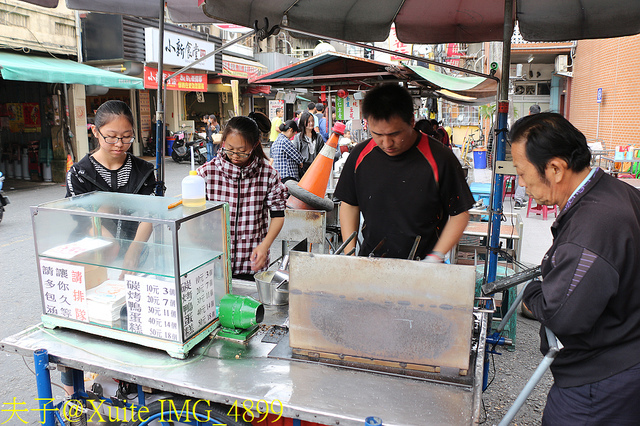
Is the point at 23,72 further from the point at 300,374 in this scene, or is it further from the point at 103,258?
the point at 300,374

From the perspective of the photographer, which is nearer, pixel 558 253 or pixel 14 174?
pixel 558 253

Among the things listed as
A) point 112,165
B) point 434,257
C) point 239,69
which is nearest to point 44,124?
point 239,69

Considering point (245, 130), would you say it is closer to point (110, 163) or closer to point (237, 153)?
point (237, 153)

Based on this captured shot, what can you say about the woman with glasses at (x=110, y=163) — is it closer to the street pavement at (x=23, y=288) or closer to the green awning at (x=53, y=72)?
the street pavement at (x=23, y=288)

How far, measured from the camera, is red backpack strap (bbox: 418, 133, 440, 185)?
7.41 feet

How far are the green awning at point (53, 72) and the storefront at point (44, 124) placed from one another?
3 centimetres

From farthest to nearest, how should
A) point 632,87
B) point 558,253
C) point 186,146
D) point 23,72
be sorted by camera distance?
point 186,146 < point 632,87 < point 23,72 < point 558,253

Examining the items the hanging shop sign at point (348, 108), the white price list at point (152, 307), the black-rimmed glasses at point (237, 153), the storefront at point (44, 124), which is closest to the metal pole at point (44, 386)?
the white price list at point (152, 307)

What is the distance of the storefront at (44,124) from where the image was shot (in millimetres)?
11625

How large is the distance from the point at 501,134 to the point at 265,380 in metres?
1.96

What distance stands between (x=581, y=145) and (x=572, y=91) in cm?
1844

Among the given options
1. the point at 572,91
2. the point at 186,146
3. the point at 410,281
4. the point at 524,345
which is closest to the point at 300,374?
the point at 410,281

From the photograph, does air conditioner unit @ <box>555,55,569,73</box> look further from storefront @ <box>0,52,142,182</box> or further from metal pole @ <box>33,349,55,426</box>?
metal pole @ <box>33,349,55,426</box>

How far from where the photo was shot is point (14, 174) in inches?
487
